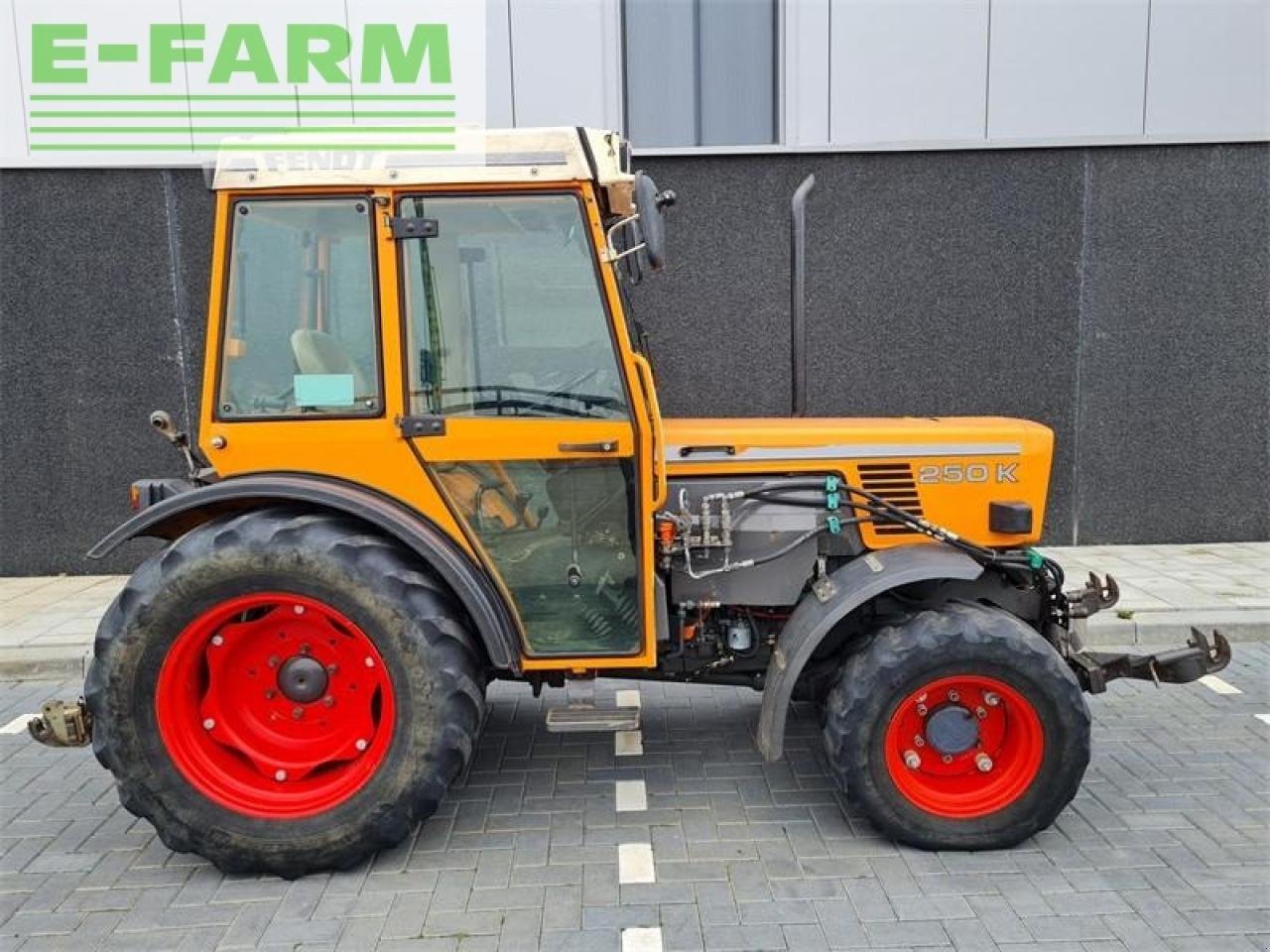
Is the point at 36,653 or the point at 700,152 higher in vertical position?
the point at 700,152

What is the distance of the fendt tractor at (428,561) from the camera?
2941mm

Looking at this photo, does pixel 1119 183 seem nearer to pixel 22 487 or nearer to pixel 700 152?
pixel 700 152

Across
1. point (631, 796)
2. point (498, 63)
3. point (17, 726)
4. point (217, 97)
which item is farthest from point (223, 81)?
point (631, 796)

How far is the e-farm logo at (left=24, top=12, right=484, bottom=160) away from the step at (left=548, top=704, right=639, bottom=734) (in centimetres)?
505

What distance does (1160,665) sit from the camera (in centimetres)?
333

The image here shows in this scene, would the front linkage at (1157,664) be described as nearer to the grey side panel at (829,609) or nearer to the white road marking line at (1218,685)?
the grey side panel at (829,609)

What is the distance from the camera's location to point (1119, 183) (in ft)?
23.4

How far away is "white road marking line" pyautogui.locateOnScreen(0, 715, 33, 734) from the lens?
4.39 m

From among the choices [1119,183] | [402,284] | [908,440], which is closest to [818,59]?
[1119,183]

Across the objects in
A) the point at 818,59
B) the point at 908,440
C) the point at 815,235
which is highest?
the point at 818,59

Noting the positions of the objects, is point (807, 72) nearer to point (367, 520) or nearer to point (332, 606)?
point (367, 520)

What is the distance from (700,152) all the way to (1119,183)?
3403 mm

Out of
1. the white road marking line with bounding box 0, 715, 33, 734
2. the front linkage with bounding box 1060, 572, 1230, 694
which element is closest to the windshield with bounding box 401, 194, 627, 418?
the front linkage with bounding box 1060, 572, 1230, 694

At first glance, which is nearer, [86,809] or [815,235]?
[86,809]
